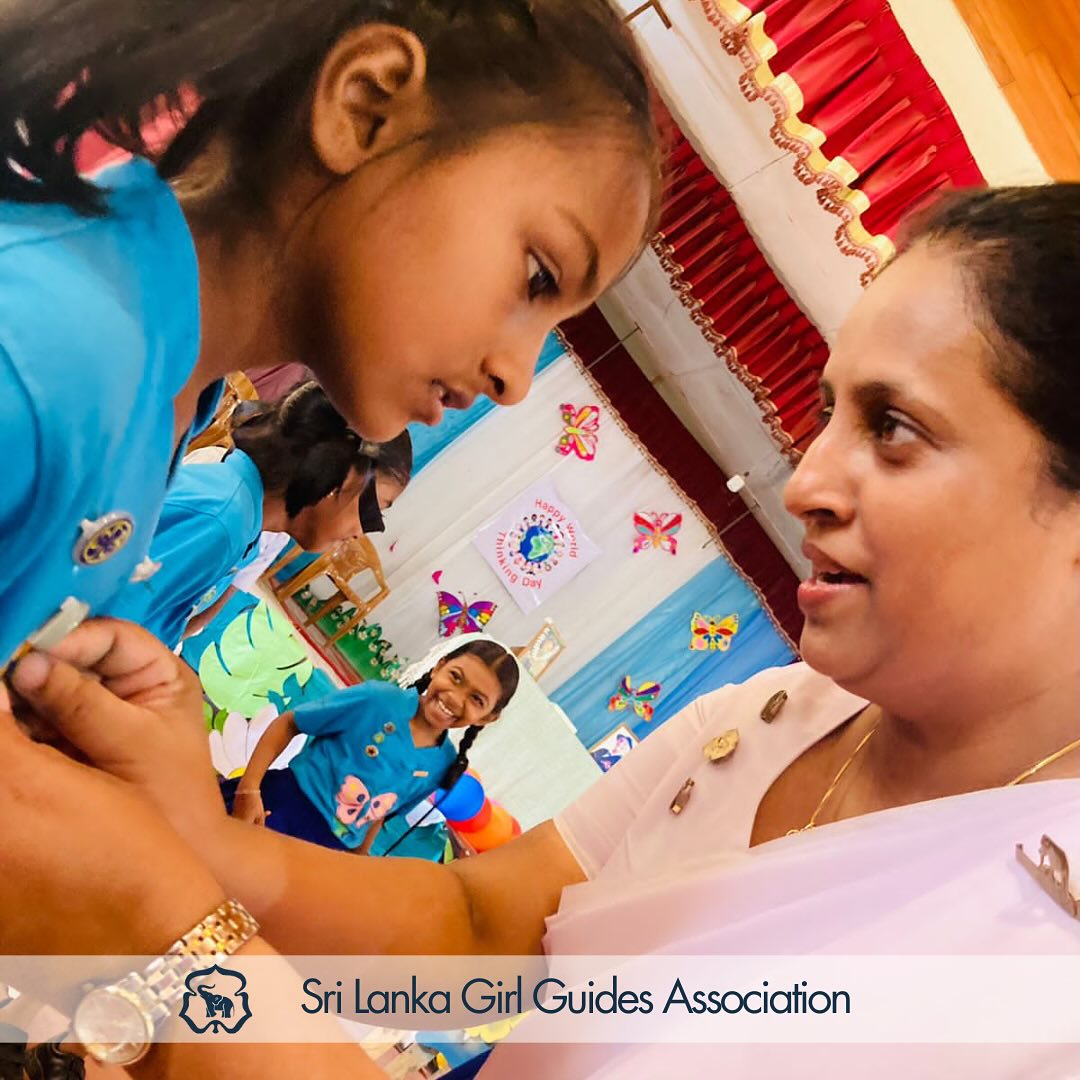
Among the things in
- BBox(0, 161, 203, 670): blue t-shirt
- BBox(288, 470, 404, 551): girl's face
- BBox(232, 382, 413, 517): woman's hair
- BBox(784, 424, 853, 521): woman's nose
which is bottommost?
BBox(784, 424, 853, 521): woman's nose

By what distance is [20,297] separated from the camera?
0.85 feet

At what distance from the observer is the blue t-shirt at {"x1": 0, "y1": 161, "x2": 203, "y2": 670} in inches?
10.3

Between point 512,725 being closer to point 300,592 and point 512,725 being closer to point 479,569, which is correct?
point 479,569

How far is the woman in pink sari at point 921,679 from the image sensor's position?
0.36 m

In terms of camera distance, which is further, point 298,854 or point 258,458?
point 258,458

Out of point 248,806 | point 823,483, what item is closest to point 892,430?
point 823,483

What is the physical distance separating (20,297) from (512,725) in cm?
191

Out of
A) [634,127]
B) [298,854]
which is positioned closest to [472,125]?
[634,127]

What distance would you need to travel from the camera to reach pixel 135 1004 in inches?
10.0

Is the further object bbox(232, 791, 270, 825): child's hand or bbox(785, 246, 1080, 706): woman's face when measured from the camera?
bbox(232, 791, 270, 825): child's hand

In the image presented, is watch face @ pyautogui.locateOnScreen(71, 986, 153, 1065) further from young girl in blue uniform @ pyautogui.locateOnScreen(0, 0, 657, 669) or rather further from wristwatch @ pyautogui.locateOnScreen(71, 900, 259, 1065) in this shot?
young girl in blue uniform @ pyautogui.locateOnScreen(0, 0, 657, 669)

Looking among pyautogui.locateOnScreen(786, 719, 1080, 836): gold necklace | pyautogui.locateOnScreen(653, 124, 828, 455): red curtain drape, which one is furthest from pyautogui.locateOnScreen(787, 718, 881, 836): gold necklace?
pyautogui.locateOnScreen(653, 124, 828, 455): red curtain drape

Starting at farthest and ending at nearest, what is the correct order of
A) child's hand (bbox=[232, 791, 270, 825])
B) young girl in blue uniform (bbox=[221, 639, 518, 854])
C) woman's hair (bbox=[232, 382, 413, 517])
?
1. young girl in blue uniform (bbox=[221, 639, 518, 854])
2. child's hand (bbox=[232, 791, 270, 825])
3. woman's hair (bbox=[232, 382, 413, 517])

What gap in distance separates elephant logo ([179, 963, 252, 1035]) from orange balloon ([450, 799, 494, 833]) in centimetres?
145
